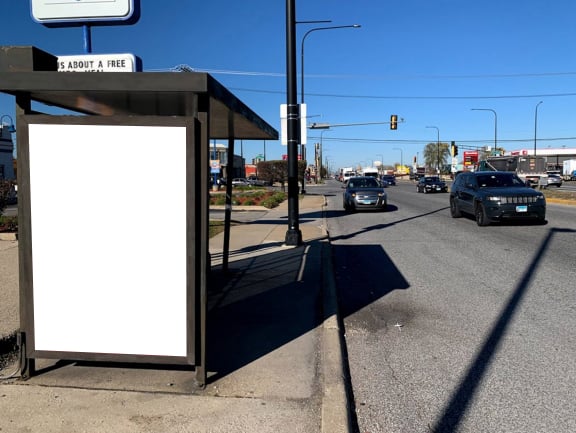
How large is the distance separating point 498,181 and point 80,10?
42.4 feet

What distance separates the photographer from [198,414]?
3.40 metres

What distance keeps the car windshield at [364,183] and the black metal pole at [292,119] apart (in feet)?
37.6

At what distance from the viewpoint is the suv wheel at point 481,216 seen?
14.5 meters

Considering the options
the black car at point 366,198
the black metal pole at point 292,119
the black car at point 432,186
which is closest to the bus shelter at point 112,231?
the black metal pole at point 292,119

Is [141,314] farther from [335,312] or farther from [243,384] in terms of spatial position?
[335,312]

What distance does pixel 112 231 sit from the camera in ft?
12.6

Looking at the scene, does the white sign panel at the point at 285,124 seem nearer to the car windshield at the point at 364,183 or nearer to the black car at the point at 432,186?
the car windshield at the point at 364,183

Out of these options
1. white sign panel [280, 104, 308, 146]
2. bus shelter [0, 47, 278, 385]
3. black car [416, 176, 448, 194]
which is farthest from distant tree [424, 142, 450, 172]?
bus shelter [0, 47, 278, 385]

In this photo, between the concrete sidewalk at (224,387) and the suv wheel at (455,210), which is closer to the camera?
the concrete sidewalk at (224,387)

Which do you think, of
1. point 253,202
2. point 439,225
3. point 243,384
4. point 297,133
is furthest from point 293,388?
point 253,202

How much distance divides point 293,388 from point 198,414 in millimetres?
763

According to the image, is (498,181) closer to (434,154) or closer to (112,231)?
(112,231)

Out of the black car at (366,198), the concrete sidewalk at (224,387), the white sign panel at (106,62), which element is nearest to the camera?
the concrete sidewalk at (224,387)

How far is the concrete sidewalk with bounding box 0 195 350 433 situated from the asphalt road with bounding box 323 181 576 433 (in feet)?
1.06
